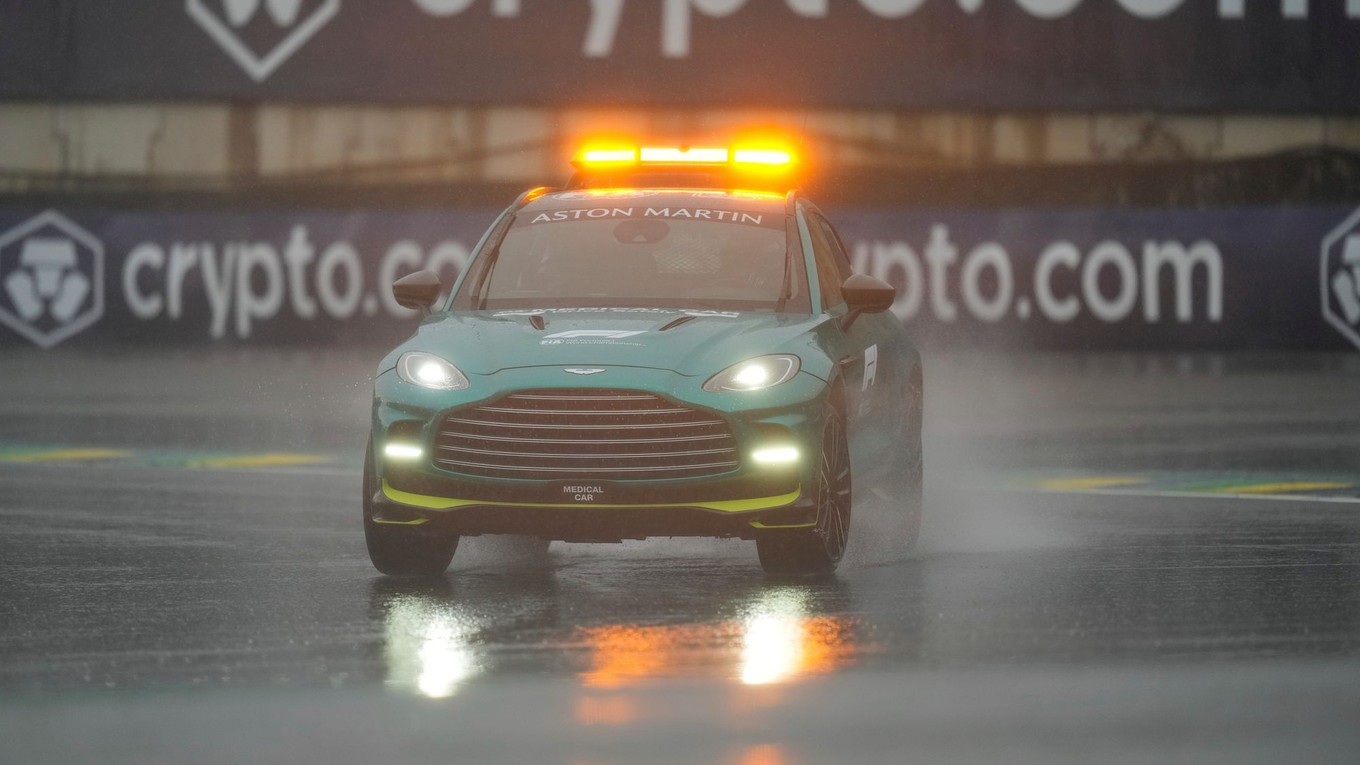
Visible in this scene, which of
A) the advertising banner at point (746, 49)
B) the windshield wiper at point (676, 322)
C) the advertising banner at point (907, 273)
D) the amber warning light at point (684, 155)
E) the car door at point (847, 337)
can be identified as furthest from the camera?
the advertising banner at point (746, 49)

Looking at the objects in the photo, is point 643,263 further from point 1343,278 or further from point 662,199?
point 1343,278

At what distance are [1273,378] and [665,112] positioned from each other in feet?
24.6

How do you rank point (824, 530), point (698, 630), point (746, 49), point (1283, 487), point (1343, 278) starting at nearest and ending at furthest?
1. point (698, 630)
2. point (824, 530)
3. point (1283, 487)
4. point (1343, 278)
5. point (746, 49)

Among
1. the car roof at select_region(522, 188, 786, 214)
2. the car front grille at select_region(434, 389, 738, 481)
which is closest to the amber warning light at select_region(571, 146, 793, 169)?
the car roof at select_region(522, 188, 786, 214)

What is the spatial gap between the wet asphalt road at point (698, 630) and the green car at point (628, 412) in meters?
0.30

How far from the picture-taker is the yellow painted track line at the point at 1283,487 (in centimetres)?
1432

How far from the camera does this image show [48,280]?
1024 inches

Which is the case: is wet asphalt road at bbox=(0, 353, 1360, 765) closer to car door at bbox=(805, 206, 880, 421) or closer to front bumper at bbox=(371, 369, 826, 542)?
front bumper at bbox=(371, 369, 826, 542)

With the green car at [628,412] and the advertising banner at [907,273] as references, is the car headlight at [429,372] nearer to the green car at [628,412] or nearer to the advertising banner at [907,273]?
the green car at [628,412]

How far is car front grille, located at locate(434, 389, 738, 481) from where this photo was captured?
947 cm

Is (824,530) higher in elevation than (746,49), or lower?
lower

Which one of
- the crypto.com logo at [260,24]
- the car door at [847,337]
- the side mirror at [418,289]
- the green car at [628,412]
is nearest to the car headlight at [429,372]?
the green car at [628,412]

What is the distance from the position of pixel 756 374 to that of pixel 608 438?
64cm

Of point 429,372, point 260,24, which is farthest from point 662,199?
point 260,24
